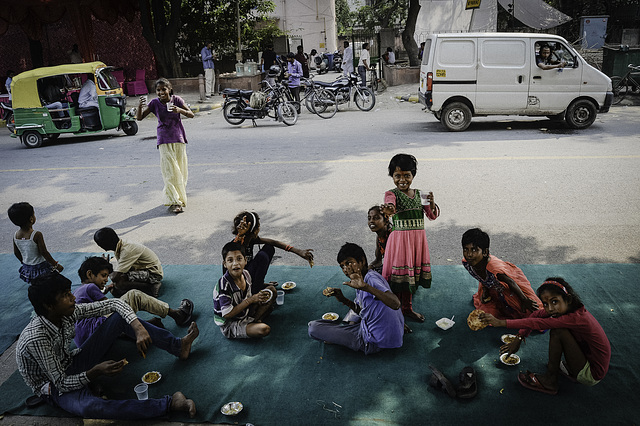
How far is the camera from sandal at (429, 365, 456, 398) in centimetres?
310

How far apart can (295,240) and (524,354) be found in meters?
2.92

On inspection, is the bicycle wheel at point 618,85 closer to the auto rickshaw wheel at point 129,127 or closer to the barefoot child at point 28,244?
the auto rickshaw wheel at point 129,127

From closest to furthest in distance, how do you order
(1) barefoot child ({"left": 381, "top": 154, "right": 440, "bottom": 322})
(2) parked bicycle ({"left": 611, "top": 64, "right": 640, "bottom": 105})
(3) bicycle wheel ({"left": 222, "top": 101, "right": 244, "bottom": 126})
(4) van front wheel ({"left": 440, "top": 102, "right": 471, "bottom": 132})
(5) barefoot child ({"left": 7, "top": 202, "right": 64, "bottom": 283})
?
1. (1) barefoot child ({"left": 381, "top": 154, "right": 440, "bottom": 322})
2. (5) barefoot child ({"left": 7, "top": 202, "right": 64, "bottom": 283})
3. (4) van front wheel ({"left": 440, "top": 102, "right": 471, "bottom": 132})
4. (3) bicycle wheel ({"left": 222, "top": 101, "right": 244, "bottom": 126})
5. (2) parked bicycle ({"left": 611, "top": 64, "right": 640, "bottom": 105})

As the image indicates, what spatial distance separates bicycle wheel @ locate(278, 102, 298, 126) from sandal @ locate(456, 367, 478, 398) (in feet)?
34.6

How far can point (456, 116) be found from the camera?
11.1 meters

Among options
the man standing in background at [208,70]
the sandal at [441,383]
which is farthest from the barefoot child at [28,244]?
the man standing in background at [208,70]

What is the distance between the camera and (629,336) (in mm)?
3631

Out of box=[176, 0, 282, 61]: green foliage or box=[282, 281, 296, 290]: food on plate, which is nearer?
box=[282, 281, 296, 290]: food on plate

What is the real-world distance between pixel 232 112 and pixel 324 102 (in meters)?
2.64

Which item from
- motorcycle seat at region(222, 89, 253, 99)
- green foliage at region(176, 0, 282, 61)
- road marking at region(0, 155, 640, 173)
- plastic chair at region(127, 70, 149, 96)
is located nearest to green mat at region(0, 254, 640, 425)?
road marking at region(0, 155, 640, 173)

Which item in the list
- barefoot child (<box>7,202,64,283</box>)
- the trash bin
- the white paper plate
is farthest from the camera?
the trash bin

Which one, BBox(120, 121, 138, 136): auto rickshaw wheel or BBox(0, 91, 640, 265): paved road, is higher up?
BBox(120, 121, 138, 136): auto rickshaw wheel

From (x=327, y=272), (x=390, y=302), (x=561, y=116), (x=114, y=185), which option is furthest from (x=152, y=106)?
(x=561, y=116)

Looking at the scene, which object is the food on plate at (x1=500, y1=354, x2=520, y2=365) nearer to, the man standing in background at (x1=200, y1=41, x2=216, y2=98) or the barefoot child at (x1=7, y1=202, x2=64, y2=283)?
the barefoot child at (x1=7, y1=202, x2=64, y2=283)
